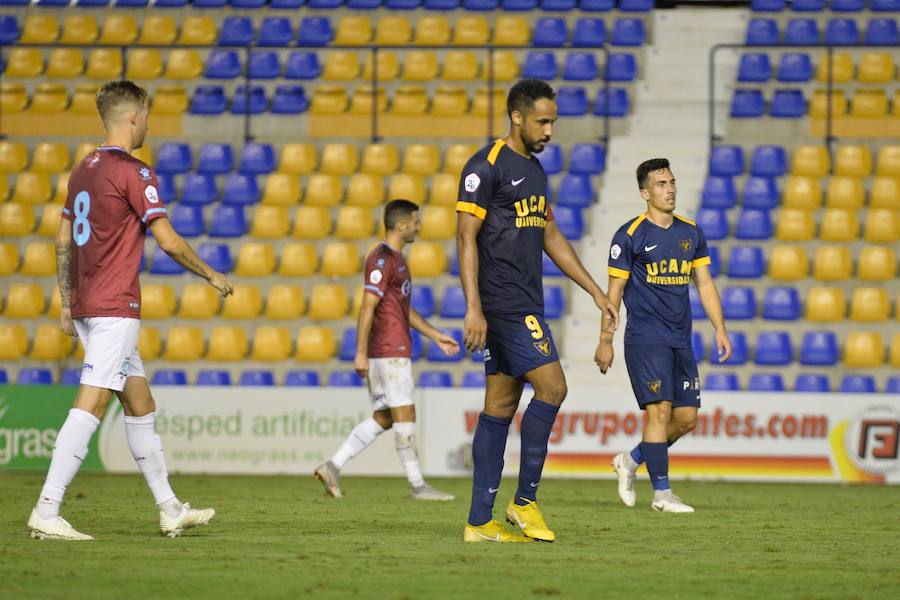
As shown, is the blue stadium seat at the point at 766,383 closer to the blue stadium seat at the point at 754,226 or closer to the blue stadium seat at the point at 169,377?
the blue stadium seat at the point at 754,226

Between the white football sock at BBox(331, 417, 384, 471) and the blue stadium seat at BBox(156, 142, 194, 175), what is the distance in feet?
21.4

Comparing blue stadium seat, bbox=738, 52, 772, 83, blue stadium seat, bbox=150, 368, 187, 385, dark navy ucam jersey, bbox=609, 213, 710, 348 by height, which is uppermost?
blue stadium seat, bbox=738, 52, 772, 83

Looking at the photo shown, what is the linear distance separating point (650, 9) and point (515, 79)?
215 cm

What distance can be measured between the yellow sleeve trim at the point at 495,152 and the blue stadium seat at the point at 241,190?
9272 mm

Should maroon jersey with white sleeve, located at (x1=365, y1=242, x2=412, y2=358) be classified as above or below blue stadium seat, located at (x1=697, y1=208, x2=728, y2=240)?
below

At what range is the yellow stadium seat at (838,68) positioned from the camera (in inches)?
680

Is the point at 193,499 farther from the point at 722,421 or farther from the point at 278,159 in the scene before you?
the point at 278,159

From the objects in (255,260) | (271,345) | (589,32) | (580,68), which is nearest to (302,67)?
(255,260)

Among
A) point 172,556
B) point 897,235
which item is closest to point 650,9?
point 897,235

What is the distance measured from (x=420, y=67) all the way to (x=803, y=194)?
4.92m

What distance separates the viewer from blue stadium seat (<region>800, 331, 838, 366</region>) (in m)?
14.7

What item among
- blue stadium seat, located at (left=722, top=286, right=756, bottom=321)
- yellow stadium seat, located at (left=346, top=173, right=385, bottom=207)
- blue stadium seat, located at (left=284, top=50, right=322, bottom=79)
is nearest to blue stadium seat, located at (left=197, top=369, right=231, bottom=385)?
yellow stadium seat, located at (left=346, top=173, right=385, bottom=207)

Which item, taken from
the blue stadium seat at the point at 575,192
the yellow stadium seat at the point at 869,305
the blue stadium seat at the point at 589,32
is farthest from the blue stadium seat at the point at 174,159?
the yellow stadium seat at the point at 869,305

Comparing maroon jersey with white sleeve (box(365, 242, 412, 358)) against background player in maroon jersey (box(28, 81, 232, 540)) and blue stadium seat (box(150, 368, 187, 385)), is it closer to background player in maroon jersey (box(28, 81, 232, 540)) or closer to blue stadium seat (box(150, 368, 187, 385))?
background player in maroon jersey (box(28, 81, 232, 540))
